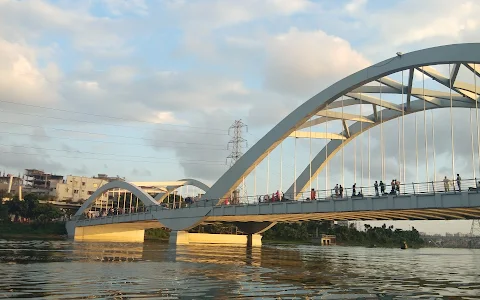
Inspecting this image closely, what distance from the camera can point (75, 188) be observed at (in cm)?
11700

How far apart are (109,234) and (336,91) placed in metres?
42.9

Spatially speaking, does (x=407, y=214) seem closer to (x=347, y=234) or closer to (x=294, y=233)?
(x=294, y=233)

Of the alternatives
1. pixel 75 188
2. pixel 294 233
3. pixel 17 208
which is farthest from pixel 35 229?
pixel 75 188

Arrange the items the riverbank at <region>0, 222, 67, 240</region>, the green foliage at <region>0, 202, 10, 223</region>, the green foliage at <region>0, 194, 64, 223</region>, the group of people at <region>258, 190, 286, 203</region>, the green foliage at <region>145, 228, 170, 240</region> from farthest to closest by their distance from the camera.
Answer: the green foliage at <region>145, 228, 170, 240</region> → the green foliage at <region>0, 194, 64, 223</region> → the green foliage at <region>0, 202, 10, 223</region> → the riverbank at <region>0, 222, 67, 240</region> → the group of people at <region>258, 190, 286, 203</region>

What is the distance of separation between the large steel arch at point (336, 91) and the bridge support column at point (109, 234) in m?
24.9

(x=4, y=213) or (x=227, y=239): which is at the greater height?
(x=4, y=213)

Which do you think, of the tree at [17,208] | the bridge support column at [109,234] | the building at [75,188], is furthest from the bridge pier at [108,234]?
the building at [75,188]

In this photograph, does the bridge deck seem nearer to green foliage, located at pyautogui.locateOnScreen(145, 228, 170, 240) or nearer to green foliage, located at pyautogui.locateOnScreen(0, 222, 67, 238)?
green foliage, located at pyautogui.locateOnScreen(0, 222, 67, 238)

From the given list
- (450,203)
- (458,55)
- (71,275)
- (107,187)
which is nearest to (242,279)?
(71,275)

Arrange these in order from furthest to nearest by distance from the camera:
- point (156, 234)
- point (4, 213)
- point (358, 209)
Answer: point (156, 234)
point (4, 213)
point (358, 209)

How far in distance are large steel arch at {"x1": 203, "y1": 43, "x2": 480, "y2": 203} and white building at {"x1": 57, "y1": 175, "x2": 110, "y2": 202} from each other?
78381mm

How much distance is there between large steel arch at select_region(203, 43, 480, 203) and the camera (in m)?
29.5

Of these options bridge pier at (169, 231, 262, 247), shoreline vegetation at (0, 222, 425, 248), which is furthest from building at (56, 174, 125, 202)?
bridge pier at (169, 231, 262, 247)

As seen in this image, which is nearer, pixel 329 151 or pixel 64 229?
pixel 329 151
